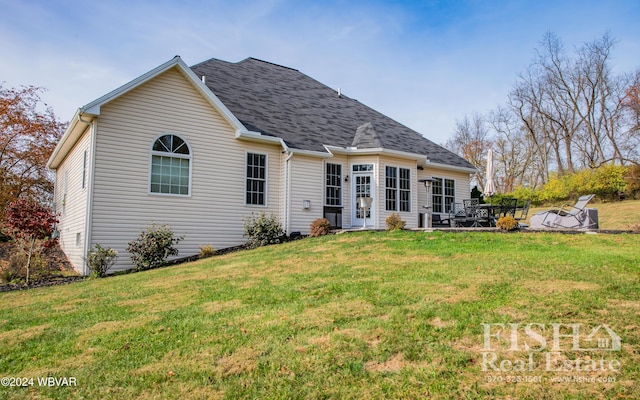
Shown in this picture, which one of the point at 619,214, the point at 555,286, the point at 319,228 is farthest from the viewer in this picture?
the point at 619,214

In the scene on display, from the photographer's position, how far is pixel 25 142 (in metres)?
21.0

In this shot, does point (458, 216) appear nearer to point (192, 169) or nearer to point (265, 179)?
point (265, 179)

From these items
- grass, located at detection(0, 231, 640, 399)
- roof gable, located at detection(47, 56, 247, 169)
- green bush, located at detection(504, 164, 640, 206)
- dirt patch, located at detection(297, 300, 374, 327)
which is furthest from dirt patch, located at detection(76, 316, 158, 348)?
green bush, located at detection(504, 164, 640, 206)

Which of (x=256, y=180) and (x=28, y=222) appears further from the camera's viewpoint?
(x=256, y=180)

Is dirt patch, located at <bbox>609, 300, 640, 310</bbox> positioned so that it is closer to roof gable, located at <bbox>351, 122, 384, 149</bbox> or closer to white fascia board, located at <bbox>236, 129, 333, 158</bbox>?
white fascia board, located at <bbox>236, 129, 333, 158</bbox>

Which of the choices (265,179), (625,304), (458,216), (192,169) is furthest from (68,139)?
(625,304)

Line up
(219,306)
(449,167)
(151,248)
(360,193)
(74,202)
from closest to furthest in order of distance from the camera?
1. (219,306)
2. (151,248)
3. (74,202)
4. (360,193)
5. (449,167)

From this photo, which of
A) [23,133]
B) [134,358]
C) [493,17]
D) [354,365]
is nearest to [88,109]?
[134,358]

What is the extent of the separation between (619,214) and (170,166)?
18.8 meters

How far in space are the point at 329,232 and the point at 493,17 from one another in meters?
8.63

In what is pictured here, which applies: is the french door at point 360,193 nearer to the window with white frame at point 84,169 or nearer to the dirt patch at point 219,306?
the window with white frame at point 84,169

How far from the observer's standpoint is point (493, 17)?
1288cm

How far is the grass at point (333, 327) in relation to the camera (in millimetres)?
3105

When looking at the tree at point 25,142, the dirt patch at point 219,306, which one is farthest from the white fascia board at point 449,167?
the tree at point 25,142
